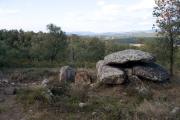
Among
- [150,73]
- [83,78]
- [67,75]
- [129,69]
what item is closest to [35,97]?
[83,78]

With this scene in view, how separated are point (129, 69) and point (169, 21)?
300 centimetres

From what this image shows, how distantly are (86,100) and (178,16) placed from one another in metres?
6.38

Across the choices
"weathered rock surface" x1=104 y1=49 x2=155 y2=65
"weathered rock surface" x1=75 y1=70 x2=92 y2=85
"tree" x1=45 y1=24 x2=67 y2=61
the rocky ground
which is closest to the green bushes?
the rocky ground

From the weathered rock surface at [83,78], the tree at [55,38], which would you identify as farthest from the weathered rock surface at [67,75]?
the tree at [55,38]

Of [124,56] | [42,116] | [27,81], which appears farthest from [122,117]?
[27,81]

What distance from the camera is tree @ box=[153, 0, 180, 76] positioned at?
1370 cm

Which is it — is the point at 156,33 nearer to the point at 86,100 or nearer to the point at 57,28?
the point at 86,100

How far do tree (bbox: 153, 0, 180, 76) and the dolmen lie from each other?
1707 mm

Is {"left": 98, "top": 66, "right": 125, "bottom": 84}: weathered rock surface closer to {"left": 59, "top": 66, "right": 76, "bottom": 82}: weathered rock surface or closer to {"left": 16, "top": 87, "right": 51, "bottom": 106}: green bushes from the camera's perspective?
{"left": 59, "top": 66, "right": 76, "bottom": 82}: weathered rock surface

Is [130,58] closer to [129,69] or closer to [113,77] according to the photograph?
[129,69]

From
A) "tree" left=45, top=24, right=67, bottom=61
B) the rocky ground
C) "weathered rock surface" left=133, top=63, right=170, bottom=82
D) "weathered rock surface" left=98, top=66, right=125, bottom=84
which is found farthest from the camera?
"tree" left=45, top=24, right=67, bottom=61

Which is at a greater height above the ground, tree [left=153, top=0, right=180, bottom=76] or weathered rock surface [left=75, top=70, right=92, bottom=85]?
tree [left=153, top=0, right=180, bottom=76]

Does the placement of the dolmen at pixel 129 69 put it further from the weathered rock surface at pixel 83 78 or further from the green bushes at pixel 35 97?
the green bushes at pixel 35 97

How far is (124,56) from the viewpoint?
12602mm
